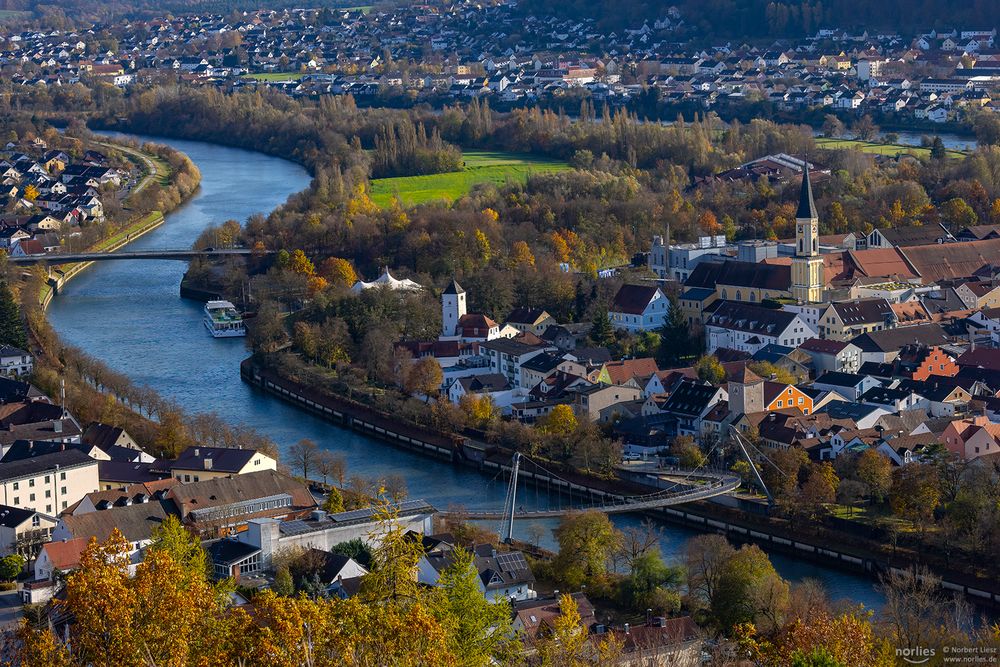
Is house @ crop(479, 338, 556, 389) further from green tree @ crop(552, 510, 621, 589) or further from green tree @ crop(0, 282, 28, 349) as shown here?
green tree @ crop(552, 510, 621, 589)

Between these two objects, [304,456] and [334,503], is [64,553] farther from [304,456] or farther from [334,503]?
[304,456]

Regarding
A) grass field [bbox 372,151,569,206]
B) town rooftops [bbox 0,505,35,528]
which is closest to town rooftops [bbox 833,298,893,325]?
town rooftops [bbox 0,505,35,528]

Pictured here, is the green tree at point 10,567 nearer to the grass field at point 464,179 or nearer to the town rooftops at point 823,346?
the town rooftops at point 823,346

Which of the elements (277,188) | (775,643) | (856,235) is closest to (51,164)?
(277,188)

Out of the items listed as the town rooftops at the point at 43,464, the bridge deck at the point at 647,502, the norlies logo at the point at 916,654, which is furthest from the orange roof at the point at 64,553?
the norlies logo at the point at 916,654

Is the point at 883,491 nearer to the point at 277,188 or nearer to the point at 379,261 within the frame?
the point at 379,261

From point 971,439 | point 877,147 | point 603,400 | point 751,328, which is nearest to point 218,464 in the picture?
point 603,400
